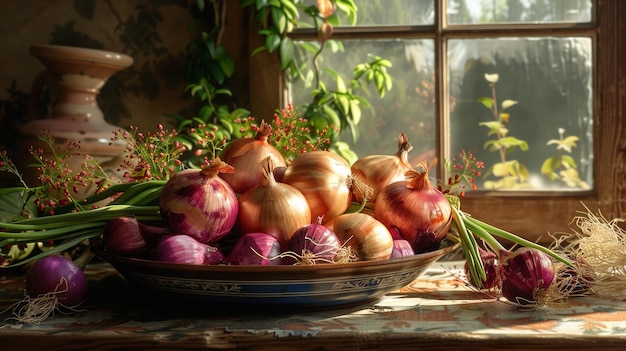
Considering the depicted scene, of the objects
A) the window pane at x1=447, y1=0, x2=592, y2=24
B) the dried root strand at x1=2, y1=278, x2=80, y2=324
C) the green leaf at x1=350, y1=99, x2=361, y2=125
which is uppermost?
the window pane at x1=447, y1=0, x2=592, y2=24

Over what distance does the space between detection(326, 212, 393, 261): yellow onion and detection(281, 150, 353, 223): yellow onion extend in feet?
0.17

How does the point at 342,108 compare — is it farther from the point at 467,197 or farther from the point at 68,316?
the point at 68,316

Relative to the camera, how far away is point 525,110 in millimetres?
1555

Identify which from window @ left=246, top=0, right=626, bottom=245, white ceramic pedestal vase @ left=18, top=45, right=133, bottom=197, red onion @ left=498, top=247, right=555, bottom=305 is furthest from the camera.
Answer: window @ left=246, top=0, right=626, bottom=245

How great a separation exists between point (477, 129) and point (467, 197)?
0.50ft

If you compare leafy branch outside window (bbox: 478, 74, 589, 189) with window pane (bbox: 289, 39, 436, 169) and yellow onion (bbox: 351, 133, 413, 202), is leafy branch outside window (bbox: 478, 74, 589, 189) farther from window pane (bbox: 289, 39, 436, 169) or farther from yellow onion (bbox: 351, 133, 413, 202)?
yellow onion (bbox: 351, 133, 413, 202)

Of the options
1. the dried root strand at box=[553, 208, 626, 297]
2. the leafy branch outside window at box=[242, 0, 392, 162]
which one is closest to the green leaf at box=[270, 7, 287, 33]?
the leafy branch outside window at box=[242, 0, 392, 162]

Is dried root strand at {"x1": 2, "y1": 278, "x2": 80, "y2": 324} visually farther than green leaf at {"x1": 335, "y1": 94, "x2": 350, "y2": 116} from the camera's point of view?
No

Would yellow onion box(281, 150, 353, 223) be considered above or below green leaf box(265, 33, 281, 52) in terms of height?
below

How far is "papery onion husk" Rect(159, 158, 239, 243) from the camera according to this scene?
888 mm

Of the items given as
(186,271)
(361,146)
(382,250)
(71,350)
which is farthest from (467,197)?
(71,350)

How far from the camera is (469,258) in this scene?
967 mm

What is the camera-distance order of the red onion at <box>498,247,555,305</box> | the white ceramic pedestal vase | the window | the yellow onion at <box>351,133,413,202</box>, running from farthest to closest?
1. the window
2. the white ceramic pedestal vase
3. the yellow onion at <box>351,133,413,202</box>
4. the red onion at <box>498,247,555,305</box>

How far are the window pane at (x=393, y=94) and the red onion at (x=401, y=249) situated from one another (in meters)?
0.65
